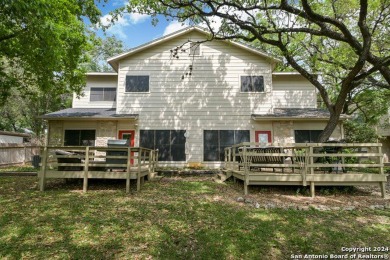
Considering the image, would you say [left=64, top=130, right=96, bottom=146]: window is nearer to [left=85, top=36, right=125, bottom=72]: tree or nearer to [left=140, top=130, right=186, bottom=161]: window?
[left=140, top=130, right=186, bottom=161]: window

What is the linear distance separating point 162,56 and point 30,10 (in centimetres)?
718

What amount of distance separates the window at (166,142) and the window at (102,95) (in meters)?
3.39

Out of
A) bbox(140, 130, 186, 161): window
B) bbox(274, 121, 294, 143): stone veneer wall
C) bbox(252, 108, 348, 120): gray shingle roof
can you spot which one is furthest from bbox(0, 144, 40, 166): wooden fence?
bbox(274, 121, 294, 143): stone veneer wall

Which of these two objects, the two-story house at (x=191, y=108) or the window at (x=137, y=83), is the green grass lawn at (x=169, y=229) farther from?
the window at (x=137, y=83)

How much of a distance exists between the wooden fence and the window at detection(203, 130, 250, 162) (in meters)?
9.79

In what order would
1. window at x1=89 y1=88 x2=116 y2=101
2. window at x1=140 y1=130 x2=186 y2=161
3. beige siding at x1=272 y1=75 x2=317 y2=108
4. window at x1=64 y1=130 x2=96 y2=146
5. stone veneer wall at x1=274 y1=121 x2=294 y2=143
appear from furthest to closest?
window at x1=89 y1=88 x2=116 y2=101 → beige siding at x1=272 y1=75 x2=317 y2=108 → window at x1=64 y1=130 x2=96 y2=146 → window at x1=140 y1=130 x2=186 y2=161 → stone veneer wall at x1=274 y1=121 x2=294 y2=143

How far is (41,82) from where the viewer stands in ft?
34.6

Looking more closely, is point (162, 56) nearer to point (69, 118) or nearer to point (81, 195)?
point (69, 118)

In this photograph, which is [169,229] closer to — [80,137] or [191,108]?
[191,108]

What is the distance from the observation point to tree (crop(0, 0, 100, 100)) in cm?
645

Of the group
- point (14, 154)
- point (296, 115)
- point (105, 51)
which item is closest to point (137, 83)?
point (296, 115)

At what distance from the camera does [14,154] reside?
14797mm

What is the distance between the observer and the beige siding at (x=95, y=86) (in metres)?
14.0

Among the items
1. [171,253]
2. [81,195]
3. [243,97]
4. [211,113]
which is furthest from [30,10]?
[243,97]
